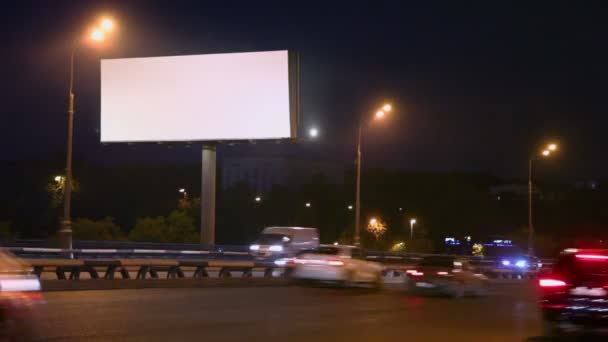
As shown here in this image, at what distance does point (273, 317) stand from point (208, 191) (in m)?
31.2

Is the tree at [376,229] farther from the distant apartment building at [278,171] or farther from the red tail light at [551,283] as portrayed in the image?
the red tail light at [551,283]

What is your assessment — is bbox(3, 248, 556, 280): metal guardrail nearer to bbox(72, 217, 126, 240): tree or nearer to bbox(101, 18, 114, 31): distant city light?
bbox(101, 18, 114, 31): distant city light

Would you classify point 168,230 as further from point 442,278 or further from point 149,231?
point 442,278

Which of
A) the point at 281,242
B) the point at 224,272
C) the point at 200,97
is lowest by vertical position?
the point at 224,272

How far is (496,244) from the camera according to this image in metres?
112

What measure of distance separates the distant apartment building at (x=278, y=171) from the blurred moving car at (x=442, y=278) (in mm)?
111623

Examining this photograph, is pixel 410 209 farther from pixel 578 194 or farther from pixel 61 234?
pixel 61 234

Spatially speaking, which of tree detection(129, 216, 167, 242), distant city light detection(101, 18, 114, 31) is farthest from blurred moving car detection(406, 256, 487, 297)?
tree detection(129, 216, 167, 242)

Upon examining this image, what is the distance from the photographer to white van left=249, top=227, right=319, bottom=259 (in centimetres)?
4584

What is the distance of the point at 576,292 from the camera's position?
15.5 metres

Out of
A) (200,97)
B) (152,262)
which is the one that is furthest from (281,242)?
(152,262)

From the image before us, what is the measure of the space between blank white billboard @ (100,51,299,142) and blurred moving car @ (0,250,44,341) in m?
36.4

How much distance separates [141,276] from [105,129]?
1732 centimetres

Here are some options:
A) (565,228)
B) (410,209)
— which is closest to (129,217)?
(410,209)
